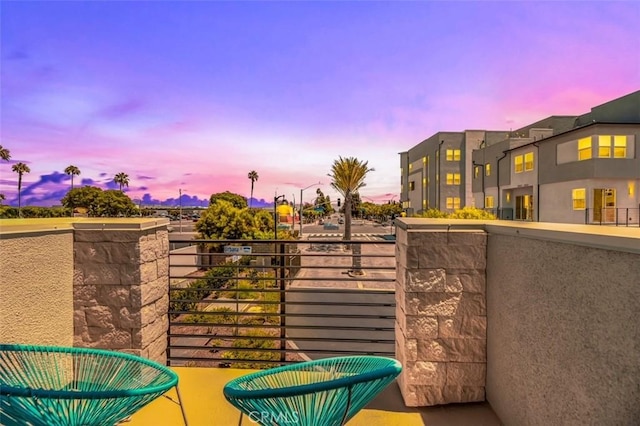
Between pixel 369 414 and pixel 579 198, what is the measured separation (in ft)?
85.8

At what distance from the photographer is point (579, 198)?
892 inches

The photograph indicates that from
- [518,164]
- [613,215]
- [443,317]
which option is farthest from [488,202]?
[443,317]

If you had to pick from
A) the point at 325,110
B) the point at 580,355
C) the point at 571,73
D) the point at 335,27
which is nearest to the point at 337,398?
the point at 580,355

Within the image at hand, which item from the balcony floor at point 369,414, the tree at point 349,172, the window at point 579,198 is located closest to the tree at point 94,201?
the tree at point 349,172

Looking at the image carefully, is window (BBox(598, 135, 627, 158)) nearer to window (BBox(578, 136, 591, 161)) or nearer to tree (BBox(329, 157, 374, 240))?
window (BBox(578, 136, 591, 161))

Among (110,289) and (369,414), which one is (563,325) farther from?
(110,289)

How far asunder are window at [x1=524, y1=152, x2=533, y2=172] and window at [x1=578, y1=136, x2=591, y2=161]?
488 centimetres

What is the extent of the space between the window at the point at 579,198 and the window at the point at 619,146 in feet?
9.06

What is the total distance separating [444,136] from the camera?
133 feet

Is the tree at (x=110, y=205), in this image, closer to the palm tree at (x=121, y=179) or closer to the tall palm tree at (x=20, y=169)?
the tall palm tree at (x=20, y=169)

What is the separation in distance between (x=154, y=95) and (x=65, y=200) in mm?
54403

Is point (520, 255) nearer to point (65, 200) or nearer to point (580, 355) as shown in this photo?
point (580, 355)

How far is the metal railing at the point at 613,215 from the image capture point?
21.2m

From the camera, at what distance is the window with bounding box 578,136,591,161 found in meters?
22.0
